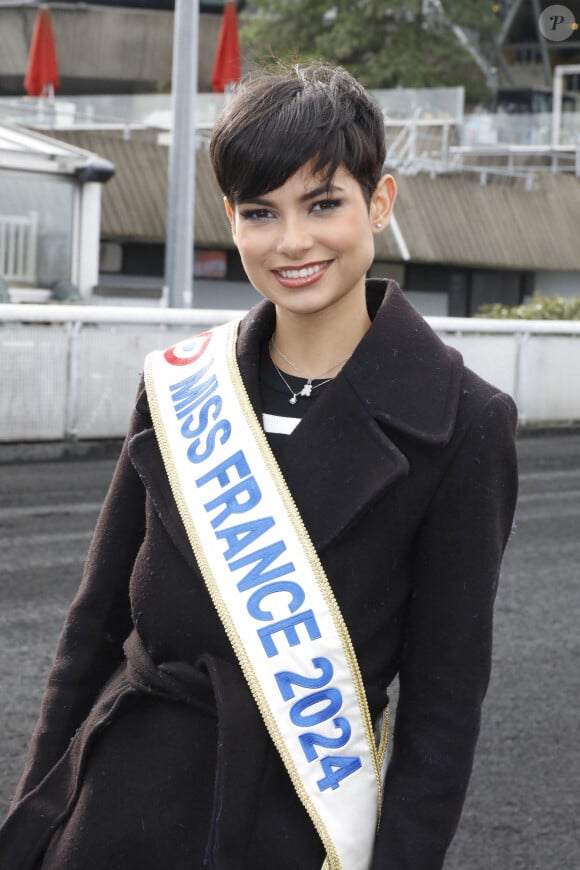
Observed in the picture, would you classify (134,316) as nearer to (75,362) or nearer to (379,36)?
(75,362)

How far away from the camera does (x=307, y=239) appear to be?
7.20 feet

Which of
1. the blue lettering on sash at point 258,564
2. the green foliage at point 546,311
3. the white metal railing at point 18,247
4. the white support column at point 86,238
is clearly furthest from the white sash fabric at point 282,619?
Result: the green foliage at point 546,311

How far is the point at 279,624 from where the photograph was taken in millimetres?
2238

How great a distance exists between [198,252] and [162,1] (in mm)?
25424

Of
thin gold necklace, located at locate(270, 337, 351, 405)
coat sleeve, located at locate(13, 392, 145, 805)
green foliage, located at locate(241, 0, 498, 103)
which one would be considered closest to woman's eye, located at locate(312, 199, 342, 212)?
thin gold necklace, located at locate(270, 337, 351, 405)

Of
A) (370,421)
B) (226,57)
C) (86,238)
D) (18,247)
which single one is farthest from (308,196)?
(226,57)

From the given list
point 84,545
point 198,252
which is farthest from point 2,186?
point 84,545

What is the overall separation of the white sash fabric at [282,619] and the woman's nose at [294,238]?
257 millimetres

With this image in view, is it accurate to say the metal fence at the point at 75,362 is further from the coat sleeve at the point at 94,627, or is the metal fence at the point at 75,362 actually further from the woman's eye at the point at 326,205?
the woman's eye at the point at 326,205

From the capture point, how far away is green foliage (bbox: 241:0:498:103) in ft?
135

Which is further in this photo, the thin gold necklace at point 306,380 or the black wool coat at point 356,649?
the thin gold necklace at point 306,380

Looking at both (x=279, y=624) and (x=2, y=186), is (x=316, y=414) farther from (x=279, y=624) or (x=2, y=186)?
(x=2, y=186)

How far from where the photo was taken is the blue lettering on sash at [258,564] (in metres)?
2.18

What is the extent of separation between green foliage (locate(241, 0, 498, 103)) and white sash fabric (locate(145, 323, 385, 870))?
128 ft
